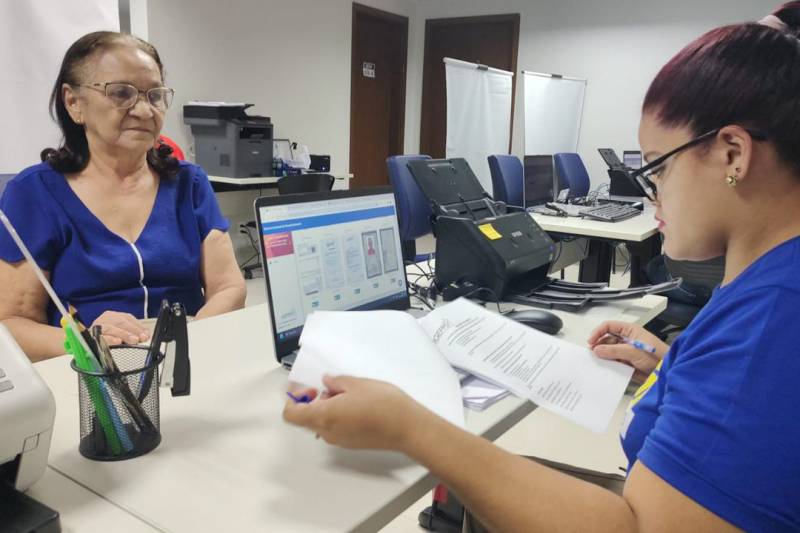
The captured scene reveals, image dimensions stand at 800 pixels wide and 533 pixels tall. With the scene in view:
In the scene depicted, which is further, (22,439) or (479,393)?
(479,393)

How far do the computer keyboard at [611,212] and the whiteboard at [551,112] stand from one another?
1985 mm

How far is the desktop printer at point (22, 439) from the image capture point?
2.05 feet

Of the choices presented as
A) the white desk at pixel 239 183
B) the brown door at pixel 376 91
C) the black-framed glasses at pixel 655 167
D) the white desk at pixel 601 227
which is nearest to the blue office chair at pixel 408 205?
the white desk at pixel 601 227

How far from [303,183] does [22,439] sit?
325 cm

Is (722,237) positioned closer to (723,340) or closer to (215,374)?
(723,340)

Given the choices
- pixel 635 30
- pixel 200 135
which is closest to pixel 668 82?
pixel 200 135

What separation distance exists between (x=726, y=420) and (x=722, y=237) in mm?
231

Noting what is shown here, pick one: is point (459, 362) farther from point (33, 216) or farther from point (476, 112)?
point (476, 112)

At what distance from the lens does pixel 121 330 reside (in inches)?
40.8

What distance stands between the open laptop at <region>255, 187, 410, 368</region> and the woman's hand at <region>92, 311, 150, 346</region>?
0.23m

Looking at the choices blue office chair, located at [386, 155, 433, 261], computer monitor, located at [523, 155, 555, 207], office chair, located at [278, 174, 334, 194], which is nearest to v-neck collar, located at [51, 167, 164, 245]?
blue office chair, located at [386, 155, 433, 261]

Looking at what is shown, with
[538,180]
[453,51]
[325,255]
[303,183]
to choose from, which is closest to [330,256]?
[325,255]

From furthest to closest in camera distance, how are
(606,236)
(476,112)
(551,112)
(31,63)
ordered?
1. (551,112)
2. (476,112)
3. (606,236)
4. (31,63)

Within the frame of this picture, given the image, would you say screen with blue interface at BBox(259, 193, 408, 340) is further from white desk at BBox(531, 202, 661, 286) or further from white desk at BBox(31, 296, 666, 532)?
white desk at BBox(531, 202, 661, 286)
